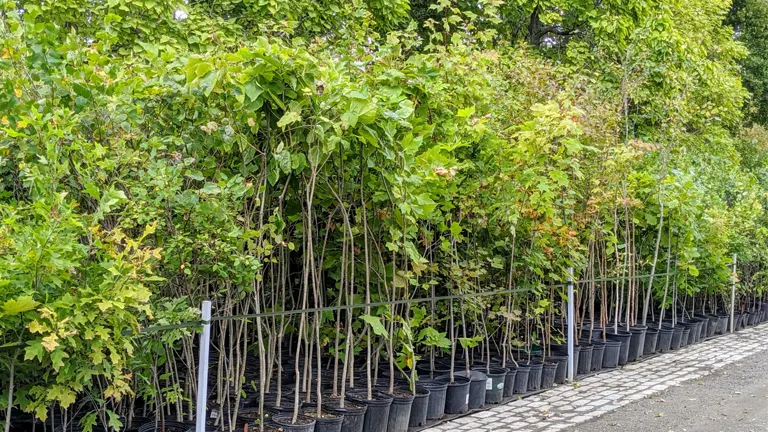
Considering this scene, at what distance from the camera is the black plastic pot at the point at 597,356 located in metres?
7.87

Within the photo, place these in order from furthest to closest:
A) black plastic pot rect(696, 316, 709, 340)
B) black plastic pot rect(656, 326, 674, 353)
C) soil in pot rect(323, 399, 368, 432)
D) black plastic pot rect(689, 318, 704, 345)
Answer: black plastic pot rect(696, 316, 709, 340) < black plastic pot rect(689, 318, 704, 345) < black plastic pot rect(656, 326, 674, 353) < soil in pot rect(323, 399, 368, 432)

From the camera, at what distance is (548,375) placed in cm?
701

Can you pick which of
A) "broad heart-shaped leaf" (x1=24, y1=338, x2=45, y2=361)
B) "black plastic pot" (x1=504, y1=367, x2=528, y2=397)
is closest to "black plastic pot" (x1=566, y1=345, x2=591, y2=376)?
"black plastic pot" (x1=504, y1=367, x2=528, y2=397)

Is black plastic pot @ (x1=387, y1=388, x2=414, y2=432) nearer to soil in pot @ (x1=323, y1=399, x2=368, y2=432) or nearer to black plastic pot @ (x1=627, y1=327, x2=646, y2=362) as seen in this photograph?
soil in pot @ (x1=323, y1=399, x2=368, y2=432)

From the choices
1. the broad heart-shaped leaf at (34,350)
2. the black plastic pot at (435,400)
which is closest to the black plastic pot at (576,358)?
the black plastic pot at (435,400)

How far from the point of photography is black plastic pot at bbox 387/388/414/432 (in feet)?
17.0

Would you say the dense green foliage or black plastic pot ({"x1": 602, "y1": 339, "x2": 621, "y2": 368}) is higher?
the dense green foliage

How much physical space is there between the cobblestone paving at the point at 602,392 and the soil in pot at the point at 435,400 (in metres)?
0.12

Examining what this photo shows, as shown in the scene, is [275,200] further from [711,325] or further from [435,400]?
[711,325]

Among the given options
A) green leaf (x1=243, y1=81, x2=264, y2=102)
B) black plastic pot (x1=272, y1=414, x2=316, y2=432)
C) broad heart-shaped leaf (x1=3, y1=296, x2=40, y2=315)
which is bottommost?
black plastic pot (x1=272, y1=414, x2=316, y2=432)

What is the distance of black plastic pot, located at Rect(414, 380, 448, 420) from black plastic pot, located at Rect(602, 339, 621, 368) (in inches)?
119

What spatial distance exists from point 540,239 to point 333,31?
5.67 m

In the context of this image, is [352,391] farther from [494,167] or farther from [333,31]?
[333,31]

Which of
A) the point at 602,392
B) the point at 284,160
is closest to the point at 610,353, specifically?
the point at 602,392
